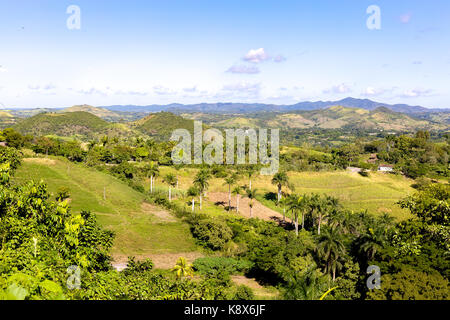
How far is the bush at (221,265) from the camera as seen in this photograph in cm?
4225

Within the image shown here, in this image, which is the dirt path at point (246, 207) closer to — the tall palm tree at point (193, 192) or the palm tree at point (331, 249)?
the tall palm tree at point (193, 192)

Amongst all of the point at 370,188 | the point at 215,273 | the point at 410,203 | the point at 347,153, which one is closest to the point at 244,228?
the point at 215,273

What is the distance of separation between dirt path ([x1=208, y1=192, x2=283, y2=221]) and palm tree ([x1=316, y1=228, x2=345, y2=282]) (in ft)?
101

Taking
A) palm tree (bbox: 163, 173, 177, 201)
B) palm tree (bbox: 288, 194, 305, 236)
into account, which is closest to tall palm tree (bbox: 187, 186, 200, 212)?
palm tree (bbox: 163, 173, 177, 201)

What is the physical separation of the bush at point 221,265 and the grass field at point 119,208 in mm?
7245

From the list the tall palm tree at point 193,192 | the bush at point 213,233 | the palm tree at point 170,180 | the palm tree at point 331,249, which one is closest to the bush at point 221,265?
the bush at point 213,233

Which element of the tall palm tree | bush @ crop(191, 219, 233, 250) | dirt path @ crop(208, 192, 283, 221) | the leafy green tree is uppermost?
the leafy green tree

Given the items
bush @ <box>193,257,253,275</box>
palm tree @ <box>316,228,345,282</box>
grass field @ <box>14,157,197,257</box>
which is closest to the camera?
palm tree @ <box>316,228,345,282</box>

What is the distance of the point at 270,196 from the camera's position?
8800 cm

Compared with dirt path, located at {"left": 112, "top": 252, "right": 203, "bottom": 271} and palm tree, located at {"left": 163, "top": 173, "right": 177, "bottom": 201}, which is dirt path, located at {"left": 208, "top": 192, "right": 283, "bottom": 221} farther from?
dirt path, located at {"left": 112, "top": 252, "right": 203, "bottom": 271}

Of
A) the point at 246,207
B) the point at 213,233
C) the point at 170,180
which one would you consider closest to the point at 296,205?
the point at 213,233

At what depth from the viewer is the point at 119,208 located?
63.7 m

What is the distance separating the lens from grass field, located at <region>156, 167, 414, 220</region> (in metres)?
81.0

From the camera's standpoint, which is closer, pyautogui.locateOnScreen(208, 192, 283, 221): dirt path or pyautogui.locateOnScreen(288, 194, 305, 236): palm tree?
pyautogui.locateOnScreen(288, 194, 305, 236): palm tree
